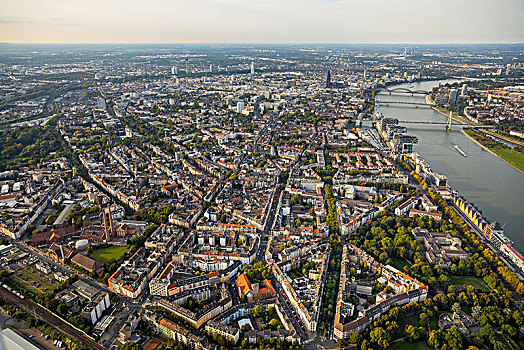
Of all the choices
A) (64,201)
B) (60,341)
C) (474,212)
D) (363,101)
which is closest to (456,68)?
(363,101)

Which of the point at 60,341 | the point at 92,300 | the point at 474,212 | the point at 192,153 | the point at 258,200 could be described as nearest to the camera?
the point at 60,341

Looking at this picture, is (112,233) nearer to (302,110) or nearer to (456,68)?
(302,110)

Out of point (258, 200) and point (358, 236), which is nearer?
point (358, 236)

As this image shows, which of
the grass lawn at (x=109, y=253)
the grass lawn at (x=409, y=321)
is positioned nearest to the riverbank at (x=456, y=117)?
the grass lawn at (x=409, y=321)

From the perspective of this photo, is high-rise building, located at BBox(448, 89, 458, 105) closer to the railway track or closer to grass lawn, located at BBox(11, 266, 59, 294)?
grass lawn, located at BBox(11, 266, 59, 294)

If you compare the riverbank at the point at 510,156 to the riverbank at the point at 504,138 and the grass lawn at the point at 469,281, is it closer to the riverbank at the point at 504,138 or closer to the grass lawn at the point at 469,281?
the riverbank at the point at 504,138

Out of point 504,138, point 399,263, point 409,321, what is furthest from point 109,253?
point 504,138
